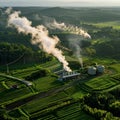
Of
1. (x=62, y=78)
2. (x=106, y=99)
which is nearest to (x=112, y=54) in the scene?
(x=62, y=78)

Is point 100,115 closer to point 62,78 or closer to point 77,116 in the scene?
point 77,116

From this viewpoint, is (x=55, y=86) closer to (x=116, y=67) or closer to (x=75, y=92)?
(x=75, y=92)

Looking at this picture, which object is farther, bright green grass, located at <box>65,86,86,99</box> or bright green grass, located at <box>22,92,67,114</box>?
bright green grass, located at <box>65,86,86,99</box>

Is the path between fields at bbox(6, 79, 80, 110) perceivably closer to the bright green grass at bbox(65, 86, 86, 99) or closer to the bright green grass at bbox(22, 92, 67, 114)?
the bright green grass at bbox(22, 92, 67, 114)

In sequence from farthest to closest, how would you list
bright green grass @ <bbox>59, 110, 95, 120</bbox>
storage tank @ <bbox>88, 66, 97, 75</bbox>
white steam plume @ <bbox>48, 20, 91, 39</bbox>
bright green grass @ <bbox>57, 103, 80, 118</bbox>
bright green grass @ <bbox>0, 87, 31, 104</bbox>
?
1. white steam plume @ <bbox>48, 20, 91, 39</bbox>
2. storage tank @ <bbox>88, 66, 97, 75</bbox>
3. bright green grass @ <bbox>0, 87, 31, 104</bbox>
4. bright green grass @ <bbox>57, 103, 80, 118</bbox>
5. bright green grass @ <bbox>59, 110, 95, 120</bbox>

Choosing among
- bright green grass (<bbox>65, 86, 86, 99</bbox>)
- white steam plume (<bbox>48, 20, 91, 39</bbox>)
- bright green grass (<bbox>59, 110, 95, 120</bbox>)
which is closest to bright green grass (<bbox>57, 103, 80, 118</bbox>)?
bright green grass (<bbox>59, 110, 95, 120</bbox>)

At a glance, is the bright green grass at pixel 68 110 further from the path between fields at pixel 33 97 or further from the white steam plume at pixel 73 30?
the white steam plume at pixel 73 30

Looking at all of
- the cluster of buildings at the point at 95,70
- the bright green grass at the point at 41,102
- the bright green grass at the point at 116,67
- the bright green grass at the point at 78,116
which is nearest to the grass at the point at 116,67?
the bright green grass at the point at 116,67
